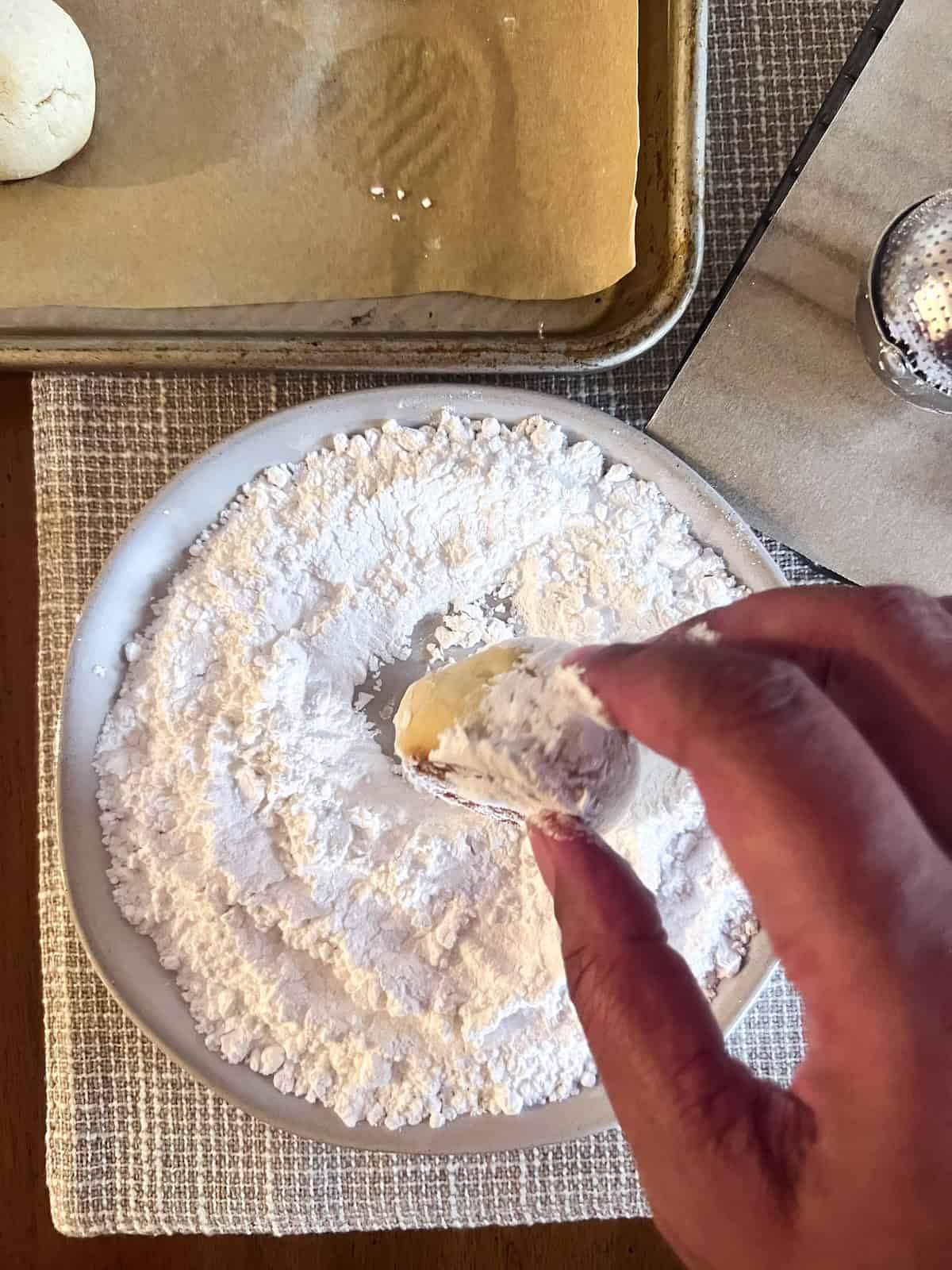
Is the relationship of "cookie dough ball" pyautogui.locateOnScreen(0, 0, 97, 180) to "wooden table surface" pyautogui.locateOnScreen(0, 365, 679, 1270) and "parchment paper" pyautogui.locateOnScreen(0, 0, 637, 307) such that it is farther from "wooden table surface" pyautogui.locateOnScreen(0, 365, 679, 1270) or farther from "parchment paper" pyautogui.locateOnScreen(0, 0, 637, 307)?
"wooden table surface" pyautogui.locateOnScreen(0, 365, 679, 1270)

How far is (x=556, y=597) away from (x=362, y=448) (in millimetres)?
175

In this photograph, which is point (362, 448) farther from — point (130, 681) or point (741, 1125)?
point (741, 1125)

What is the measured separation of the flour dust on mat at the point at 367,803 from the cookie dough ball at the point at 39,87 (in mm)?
301

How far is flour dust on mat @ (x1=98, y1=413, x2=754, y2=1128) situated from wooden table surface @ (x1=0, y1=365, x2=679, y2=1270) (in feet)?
0.50

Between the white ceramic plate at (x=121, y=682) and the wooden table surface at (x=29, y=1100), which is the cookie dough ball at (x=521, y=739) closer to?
the white ceramic plate at (x=121, y=682)

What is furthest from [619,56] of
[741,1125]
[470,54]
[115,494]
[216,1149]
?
[216,1149]

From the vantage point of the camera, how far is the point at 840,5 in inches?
30.7

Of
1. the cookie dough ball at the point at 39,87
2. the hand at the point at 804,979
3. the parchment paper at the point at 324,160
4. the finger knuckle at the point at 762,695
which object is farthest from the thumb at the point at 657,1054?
the cookie dough ball at the point at 39,87

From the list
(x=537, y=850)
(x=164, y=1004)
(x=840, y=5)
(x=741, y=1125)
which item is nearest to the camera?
(x=741, y=1125)

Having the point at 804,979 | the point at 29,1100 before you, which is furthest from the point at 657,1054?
the point at 29,1100

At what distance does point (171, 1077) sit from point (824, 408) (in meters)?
0.71

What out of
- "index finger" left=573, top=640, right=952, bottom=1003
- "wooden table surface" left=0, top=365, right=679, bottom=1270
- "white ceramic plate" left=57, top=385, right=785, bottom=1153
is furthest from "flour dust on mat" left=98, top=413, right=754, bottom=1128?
"index finger" left=573, top=640, right=952, bottom=1003

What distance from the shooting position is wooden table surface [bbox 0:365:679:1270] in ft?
2.54

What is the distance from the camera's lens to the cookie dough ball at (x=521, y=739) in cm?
54
